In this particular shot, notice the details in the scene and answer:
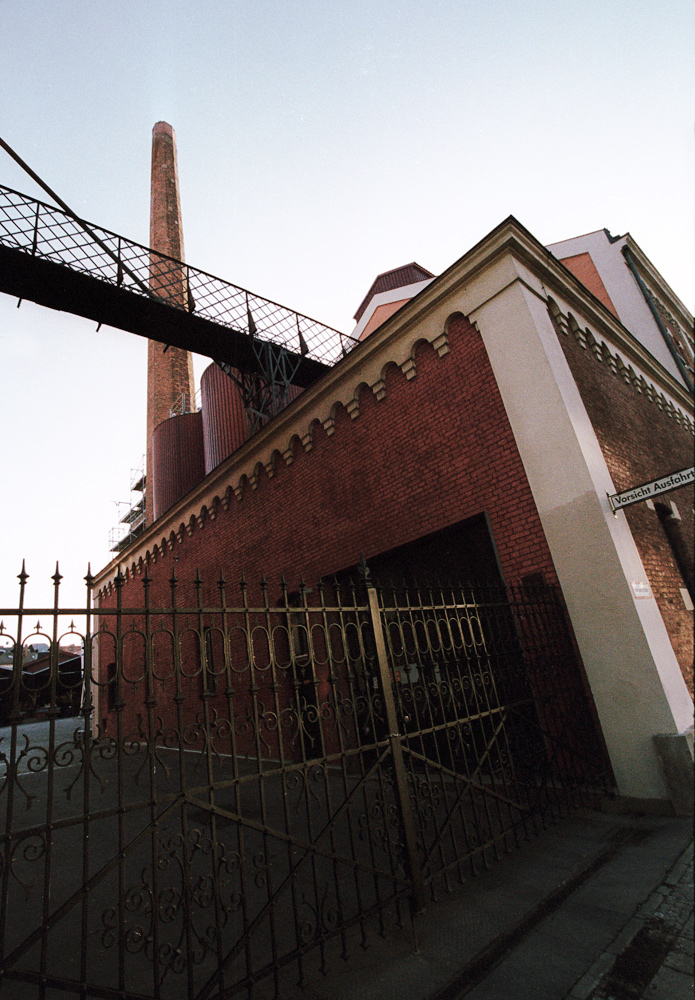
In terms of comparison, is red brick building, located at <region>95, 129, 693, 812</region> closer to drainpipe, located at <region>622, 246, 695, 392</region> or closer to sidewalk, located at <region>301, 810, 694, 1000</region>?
sidewalk, located at <region>301, 810, 694, 1000</region>

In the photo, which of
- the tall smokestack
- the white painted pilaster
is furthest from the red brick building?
the tall smokestack

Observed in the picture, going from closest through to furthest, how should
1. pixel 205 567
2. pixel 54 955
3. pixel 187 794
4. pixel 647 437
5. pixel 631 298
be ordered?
pixel 187 794
pixel 54 955
pixel 647 437
pixel 205 567
pixel 631 298

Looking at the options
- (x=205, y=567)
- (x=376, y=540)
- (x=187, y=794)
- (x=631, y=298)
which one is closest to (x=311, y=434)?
(x=376, y=540)

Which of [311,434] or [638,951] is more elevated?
[311,434]

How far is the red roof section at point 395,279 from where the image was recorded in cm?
1923

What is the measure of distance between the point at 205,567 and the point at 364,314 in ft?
42.7

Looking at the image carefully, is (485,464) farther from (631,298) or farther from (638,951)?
(631,298)

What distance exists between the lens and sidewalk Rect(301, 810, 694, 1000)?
2238 millimetres

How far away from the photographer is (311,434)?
8.21 metres

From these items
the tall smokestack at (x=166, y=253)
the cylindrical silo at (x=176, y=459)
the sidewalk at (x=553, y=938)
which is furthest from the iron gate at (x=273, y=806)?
the tall smokestack at (x=166, y=253)

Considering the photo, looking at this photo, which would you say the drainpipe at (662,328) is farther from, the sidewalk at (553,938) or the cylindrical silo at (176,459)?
the cylindrical silo at (176,459)

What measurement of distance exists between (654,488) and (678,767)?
2476 mm

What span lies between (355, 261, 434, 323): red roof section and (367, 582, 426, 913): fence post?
717 inches

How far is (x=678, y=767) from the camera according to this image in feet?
13.0
